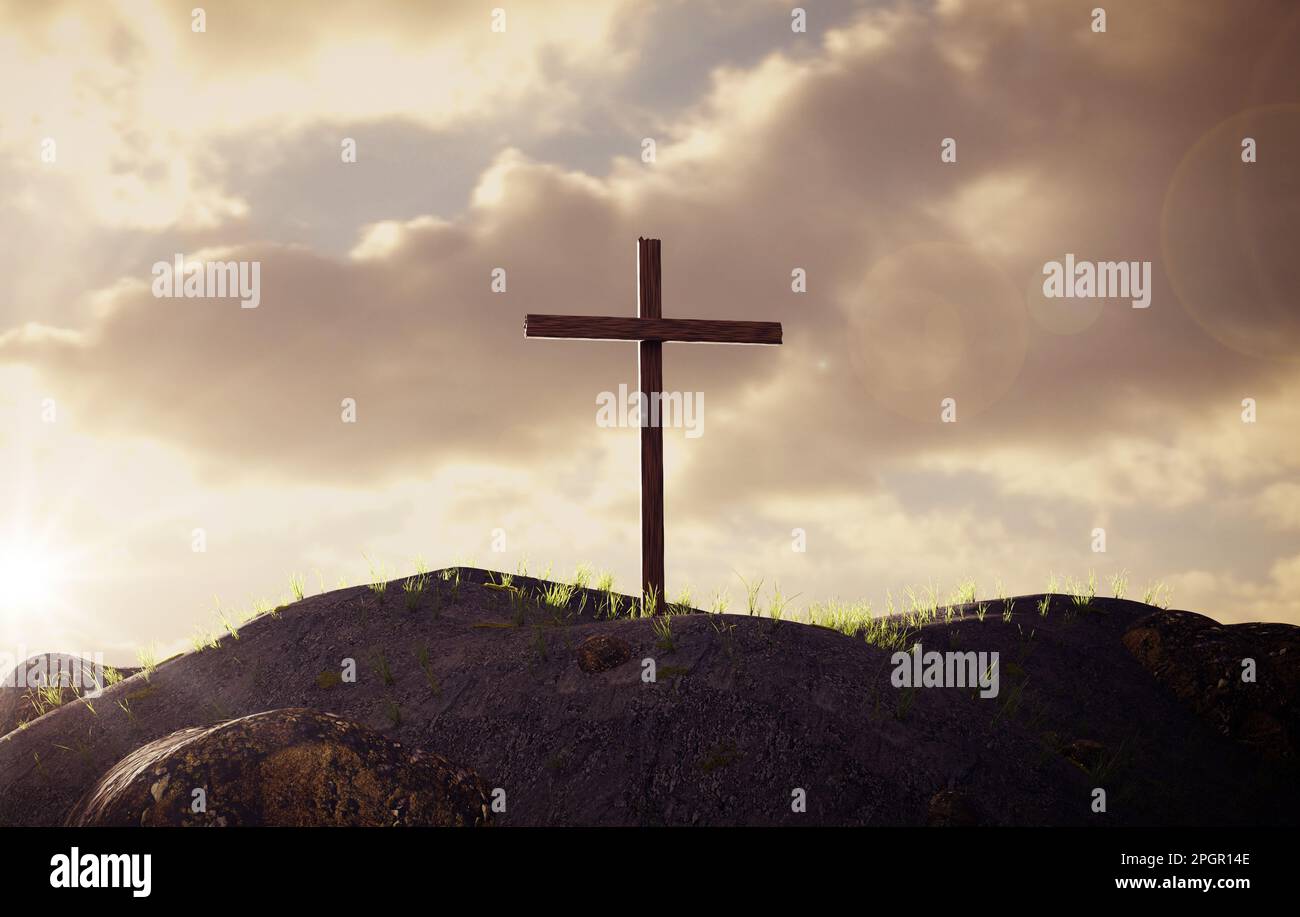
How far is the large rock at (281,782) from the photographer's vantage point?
17.2 ft

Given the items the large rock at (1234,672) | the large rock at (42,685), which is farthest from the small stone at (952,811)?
the large rock at (42,685)

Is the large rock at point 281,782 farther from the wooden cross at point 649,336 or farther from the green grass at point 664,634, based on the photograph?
the wooden cross at point 649,336

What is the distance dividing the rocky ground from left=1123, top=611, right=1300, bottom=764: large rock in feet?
0.08

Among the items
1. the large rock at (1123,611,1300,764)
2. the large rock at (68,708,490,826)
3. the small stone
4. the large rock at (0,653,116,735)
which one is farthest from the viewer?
the large rock at (0,653,116,735)

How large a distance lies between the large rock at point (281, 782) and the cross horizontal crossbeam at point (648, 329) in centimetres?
595

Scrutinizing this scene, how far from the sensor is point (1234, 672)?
34.9 feet

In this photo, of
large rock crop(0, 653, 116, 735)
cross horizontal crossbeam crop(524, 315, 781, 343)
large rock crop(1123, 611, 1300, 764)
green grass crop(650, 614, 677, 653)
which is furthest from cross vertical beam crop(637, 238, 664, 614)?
large rock crop(0, 653, 116, 735)

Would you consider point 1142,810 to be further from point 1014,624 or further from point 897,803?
point 1014,624

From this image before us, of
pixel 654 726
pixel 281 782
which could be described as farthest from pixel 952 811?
pixel 281 782

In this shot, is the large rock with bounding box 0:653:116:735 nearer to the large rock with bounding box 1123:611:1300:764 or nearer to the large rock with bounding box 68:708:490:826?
the large rock with bounding box 68:708:490:826

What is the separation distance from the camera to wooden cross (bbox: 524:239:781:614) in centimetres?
1104
